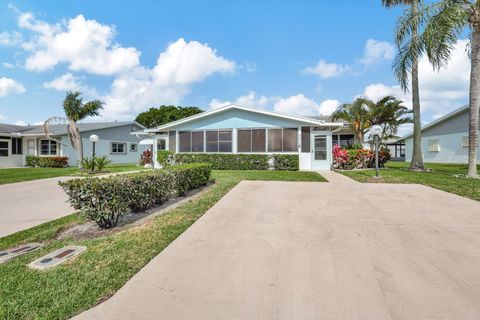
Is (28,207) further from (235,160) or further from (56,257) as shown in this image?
(235,160)

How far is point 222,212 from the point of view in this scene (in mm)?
5578

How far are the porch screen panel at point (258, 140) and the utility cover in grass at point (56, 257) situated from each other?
1332cm

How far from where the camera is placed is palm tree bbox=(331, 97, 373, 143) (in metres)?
20.8

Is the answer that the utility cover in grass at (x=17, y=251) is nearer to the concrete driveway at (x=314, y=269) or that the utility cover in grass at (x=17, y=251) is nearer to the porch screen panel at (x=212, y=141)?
the concrete driveway at (x=314, y=269)

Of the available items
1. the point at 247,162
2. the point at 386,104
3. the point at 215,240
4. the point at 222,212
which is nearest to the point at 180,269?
the point at 215,240

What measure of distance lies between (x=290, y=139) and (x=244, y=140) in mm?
2902

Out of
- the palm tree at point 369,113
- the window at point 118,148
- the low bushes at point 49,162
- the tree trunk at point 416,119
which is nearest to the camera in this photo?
the tree trunk at point 416,119

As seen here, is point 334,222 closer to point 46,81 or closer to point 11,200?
point 11,200

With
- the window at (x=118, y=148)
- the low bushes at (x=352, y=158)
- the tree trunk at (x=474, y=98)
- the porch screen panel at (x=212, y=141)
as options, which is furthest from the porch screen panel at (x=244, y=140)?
the window at (x=118, y=148)

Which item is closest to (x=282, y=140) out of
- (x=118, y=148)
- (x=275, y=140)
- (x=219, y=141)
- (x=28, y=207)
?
(x=275, y=140)

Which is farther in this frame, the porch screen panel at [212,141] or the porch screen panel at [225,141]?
the porch screen panel at [212,141]

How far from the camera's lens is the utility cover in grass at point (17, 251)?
3.51 metres

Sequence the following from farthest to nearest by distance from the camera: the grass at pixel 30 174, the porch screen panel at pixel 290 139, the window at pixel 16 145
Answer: the window at pixel 16 145, the porch screen panel at pixel 290 139, the grass at pixel 30 174

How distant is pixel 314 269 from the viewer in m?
2.99
